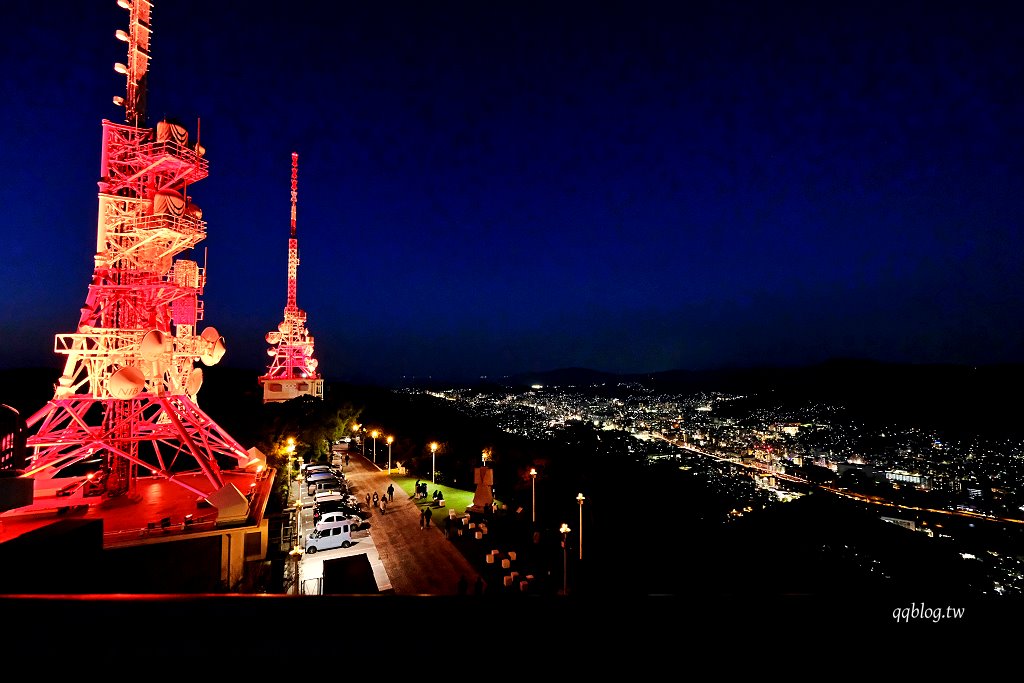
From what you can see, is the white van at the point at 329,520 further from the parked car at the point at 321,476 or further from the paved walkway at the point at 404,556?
the parked car at the point at 321,476

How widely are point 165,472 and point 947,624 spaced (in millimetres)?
15426

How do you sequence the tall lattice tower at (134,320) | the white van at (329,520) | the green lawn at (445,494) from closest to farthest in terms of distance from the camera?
the tall lattice tower at (134,320)
the white van at (329,520)
the green lawn at (445,494)

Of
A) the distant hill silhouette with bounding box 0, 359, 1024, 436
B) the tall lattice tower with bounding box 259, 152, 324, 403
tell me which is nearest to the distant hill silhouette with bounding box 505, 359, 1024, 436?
the distant hill silhouette with bounding box 0, 359, 1024, 436

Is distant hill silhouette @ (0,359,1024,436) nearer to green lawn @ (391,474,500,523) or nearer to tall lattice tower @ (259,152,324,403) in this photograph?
tall lattice tower @ (259,152,324,403)

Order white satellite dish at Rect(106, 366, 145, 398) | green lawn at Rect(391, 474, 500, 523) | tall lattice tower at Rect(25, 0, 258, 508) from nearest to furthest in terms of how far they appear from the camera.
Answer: white satellite dish at Rect(106, 366, 145, 398), tall lattice tower at Rect(25, 0, 258, 508), green lawn at Rect(391, 474, 500, 523)

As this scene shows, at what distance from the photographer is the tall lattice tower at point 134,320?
1131 centimetres

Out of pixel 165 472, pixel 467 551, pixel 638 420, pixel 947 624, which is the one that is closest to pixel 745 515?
pixel 467 551

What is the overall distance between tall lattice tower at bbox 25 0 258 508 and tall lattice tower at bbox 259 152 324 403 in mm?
24527

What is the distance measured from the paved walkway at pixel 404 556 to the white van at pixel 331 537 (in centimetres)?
21

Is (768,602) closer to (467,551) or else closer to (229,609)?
(229,609)

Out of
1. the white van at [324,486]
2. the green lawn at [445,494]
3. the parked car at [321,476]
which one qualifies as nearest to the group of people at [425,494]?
the green lawn at [445,494]

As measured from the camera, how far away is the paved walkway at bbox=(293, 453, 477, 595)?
9961mm

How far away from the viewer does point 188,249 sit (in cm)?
1316

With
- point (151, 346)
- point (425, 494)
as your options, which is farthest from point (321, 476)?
→ point (151, 346)
